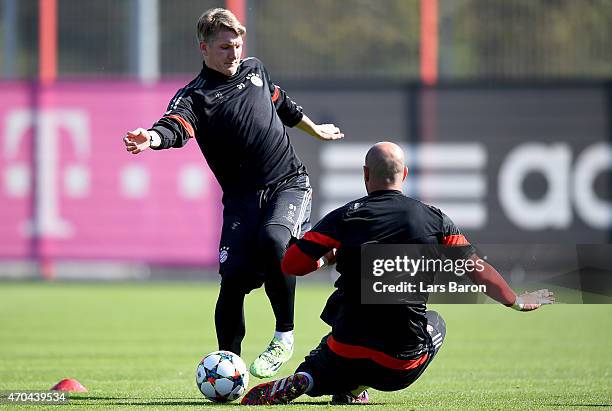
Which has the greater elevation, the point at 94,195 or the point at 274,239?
the point at 274,239

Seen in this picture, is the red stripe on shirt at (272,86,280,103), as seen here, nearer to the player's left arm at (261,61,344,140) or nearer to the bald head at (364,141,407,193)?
the player's left arm at (261,61,344,140)

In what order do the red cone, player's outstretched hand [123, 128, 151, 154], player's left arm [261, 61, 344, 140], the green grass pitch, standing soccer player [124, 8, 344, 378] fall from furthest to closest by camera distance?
1. player's left arm [261, 61, 344, 140]
2. the red cone
3. standing soccer player [124, 8, 344, 378]
4. the green grass pitch
5. player's outstretched hand [123, 128, 151, 154]

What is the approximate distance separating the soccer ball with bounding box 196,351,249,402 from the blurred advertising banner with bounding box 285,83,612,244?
451 inches

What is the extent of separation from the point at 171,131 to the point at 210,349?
3944mm

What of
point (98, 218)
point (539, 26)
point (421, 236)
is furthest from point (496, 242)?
point (421, 236)

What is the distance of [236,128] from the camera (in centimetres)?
763

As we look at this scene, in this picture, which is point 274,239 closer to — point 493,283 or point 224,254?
point 224,254

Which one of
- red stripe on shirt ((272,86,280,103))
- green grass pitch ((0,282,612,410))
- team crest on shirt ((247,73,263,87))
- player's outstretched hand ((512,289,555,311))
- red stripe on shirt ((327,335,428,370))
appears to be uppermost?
team crest on shirt ((247,73,263,87))

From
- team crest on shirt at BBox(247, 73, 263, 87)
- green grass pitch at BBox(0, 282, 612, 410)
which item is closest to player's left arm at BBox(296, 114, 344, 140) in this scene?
team crest on shirt at BBox(247, 73, 263, 87)

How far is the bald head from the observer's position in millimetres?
6328

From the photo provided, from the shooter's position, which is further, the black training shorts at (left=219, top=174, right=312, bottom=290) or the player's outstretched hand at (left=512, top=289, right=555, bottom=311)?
the black training shorts at (left=219, top=174, right=312, bottom=290)

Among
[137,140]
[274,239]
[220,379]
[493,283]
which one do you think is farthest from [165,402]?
[493,283]

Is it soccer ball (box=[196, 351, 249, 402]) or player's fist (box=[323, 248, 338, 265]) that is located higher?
player's fist (box=[323, 248, 338, 265])

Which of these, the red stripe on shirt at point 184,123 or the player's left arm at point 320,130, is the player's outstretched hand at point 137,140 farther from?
the player's left arm at point 320,130
